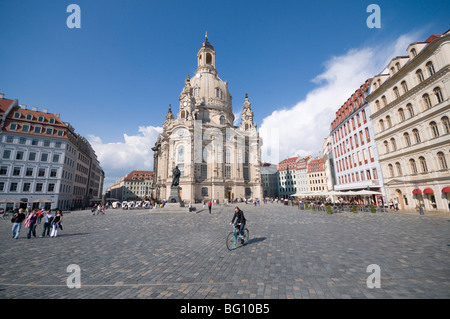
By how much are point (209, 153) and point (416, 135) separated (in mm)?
39886

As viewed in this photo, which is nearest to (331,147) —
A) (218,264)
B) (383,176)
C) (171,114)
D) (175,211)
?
(383,176)

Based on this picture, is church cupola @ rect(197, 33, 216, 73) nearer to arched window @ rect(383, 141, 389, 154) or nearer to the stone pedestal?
the stone pedestal

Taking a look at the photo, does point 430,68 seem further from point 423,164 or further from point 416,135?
point 423,164

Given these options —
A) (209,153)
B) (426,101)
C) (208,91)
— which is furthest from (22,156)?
(426,101)

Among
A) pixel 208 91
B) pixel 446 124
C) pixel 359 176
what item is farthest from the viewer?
pixel 208 91

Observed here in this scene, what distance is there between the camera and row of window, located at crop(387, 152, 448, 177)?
58.8 ft

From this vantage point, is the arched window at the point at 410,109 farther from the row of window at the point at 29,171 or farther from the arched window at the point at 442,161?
the row of window at the point at 29,171

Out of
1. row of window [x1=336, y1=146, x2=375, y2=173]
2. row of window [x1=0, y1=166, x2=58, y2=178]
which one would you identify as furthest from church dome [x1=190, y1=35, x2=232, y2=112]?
row of window [x1=336, y1=146, x2=375, y2=173]

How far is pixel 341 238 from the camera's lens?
9.16 m

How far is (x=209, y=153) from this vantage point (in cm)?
5219

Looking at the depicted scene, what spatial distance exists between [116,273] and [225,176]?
47317 mm

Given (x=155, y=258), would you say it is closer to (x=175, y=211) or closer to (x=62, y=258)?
(x=62, y=258)

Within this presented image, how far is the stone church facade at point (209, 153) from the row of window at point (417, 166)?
106ft

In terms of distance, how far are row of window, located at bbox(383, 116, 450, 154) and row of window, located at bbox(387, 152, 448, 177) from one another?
5.87ft
